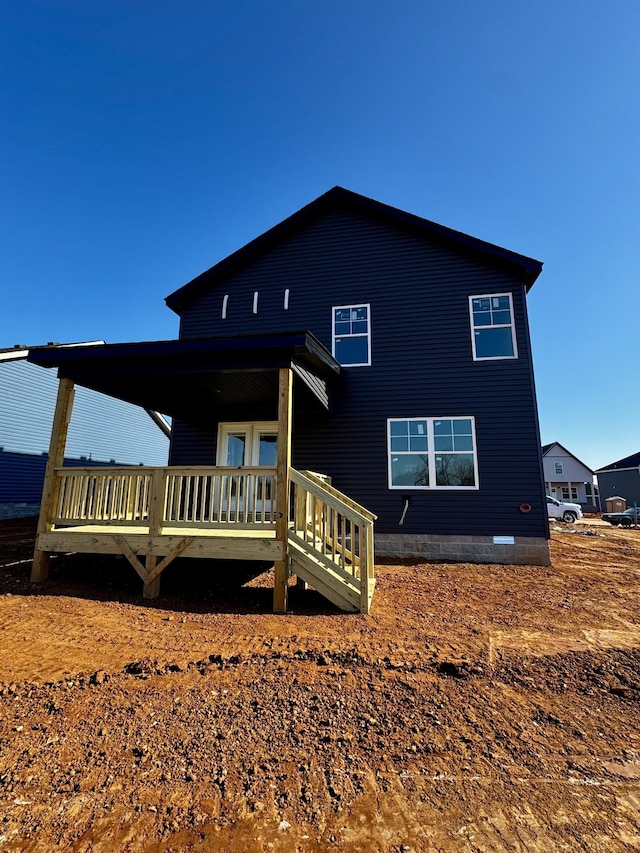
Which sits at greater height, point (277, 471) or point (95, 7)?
point (95, 7)

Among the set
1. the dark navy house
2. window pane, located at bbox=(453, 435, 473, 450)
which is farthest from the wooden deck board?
window pane, located at bbox=(453, 435, 473, 450)

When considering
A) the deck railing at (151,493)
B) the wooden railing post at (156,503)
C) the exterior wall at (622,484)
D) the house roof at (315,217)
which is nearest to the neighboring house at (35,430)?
the house roof at (315,217)

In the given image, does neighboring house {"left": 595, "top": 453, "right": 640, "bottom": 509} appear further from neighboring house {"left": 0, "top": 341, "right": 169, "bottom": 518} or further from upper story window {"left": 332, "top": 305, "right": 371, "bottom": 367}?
neighboring house {"left": 0, "top": 341, "right": 169, "bottom": 518}

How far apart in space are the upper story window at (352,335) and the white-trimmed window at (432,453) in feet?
5.95

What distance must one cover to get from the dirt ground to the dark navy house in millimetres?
3360

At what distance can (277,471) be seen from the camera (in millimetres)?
5207

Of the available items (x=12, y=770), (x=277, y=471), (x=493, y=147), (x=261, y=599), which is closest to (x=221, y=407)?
(x=277, y=471)

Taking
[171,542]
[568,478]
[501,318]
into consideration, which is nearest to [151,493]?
[171,542]

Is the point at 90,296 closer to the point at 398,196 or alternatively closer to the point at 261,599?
the point at 398,196

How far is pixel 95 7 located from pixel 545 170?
10.8 m

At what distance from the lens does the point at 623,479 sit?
32.8 m

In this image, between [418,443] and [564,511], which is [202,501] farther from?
[564,511]

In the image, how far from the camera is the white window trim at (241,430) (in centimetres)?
944

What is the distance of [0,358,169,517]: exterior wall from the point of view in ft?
45.3
